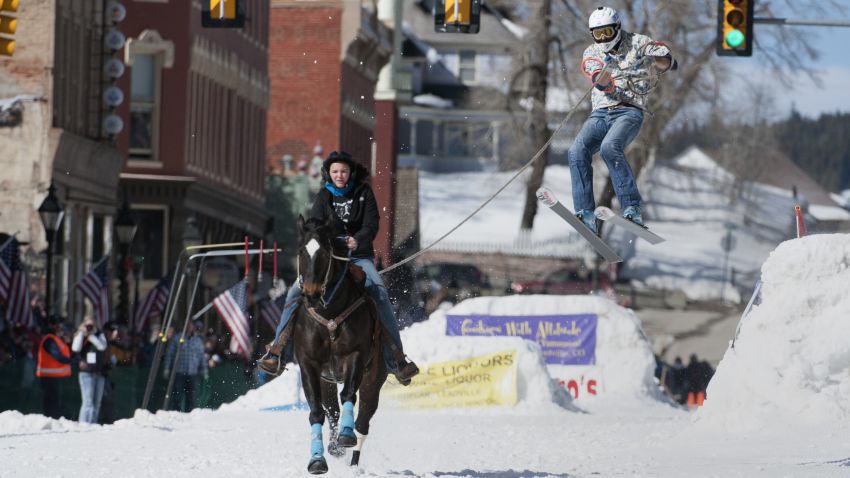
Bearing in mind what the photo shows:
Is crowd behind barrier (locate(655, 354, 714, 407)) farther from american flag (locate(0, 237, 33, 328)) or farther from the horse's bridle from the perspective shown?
the horse's bridle

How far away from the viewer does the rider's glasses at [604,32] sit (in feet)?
55.6

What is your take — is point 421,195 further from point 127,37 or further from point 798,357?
point 798,357

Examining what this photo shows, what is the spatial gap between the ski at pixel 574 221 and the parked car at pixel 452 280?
112 feet

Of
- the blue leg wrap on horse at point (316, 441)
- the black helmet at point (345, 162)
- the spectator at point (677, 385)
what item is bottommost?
the spectator at point (677, 385)

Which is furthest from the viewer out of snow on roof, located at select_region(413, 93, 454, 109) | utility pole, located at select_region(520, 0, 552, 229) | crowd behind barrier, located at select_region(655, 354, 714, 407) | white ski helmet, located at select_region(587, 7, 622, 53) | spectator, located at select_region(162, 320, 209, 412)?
snow on roof, located at select_region(413, 93, 454, 109)

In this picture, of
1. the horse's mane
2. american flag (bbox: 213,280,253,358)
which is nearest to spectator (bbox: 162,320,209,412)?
american flag (bbox: 213,280,253,358)

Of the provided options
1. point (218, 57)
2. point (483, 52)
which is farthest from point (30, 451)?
point (483, 52)

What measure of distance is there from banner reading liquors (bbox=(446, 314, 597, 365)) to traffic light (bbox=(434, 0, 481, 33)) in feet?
39.8

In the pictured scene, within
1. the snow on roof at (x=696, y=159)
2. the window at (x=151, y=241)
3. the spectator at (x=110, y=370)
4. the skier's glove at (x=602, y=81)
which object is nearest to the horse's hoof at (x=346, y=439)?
the skier's glove at (x=602, y=81)

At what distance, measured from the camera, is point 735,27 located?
23.3 meters

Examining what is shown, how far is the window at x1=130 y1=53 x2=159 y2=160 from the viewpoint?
42.7 m

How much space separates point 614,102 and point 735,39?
6092 mm

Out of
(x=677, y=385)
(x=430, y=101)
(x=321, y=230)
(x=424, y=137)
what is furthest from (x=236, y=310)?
(x=424, y=137)

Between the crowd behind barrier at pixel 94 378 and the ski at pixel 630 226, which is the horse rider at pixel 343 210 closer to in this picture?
the ski at pixel 630 226
